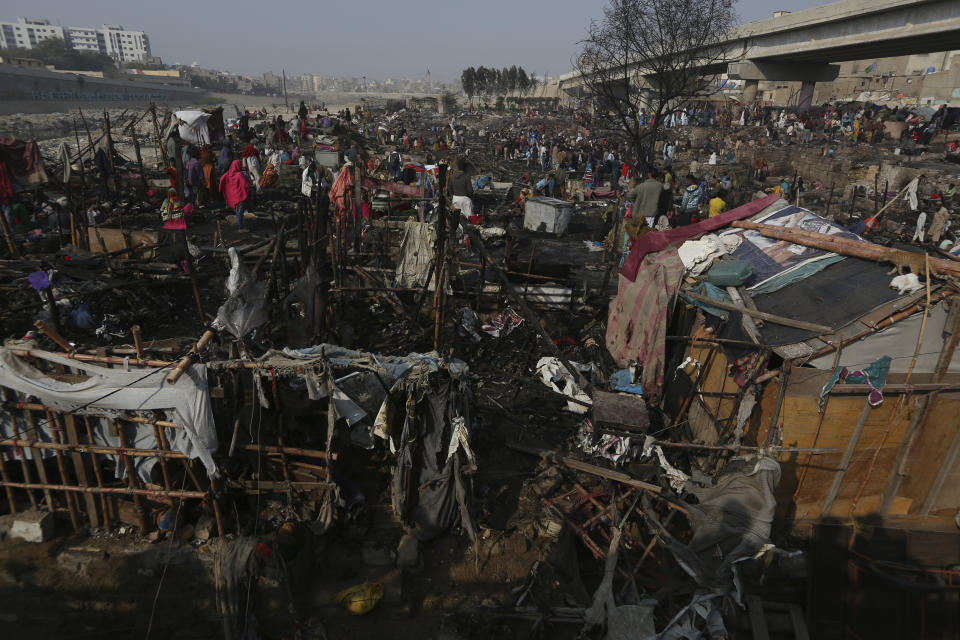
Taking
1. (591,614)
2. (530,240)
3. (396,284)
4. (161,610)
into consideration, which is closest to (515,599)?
(591,614)

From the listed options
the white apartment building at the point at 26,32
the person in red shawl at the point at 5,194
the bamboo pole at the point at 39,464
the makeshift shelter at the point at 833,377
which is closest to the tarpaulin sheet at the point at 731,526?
the makeshift shelter at the point at 833,377

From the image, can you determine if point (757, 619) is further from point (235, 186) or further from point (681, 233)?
point (235, 186)

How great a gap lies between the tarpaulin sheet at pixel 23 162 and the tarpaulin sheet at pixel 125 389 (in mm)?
13137

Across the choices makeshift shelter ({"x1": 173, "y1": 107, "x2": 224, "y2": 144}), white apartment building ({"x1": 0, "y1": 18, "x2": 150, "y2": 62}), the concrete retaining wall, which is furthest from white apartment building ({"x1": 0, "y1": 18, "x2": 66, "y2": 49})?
makeshift shelter ({"x1": 173, "y1": 107, "x2": 224, "y2": 144})

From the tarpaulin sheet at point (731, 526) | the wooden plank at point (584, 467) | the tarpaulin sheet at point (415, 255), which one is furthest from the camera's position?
the tarpaulin sheet at point (415, 255)

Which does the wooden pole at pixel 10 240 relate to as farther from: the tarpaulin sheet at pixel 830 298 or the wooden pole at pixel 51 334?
the tarpaulin sheet at pixel 830 298

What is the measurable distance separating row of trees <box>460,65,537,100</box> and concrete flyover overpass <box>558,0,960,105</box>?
40.9 metres

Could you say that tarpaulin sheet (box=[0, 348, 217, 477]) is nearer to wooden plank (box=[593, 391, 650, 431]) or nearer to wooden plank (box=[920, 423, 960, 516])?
wooden plank (box=[593, 391, 650, 431])

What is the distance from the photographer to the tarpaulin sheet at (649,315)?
7.69 metres

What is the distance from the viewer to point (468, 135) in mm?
41156

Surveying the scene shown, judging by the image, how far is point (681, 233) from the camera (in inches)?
332

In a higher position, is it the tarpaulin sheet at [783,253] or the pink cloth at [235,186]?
the tarpaulin sheet at [783,253]

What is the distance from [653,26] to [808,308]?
1416 centimetres

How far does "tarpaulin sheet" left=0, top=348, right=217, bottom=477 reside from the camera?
15.8 ft
